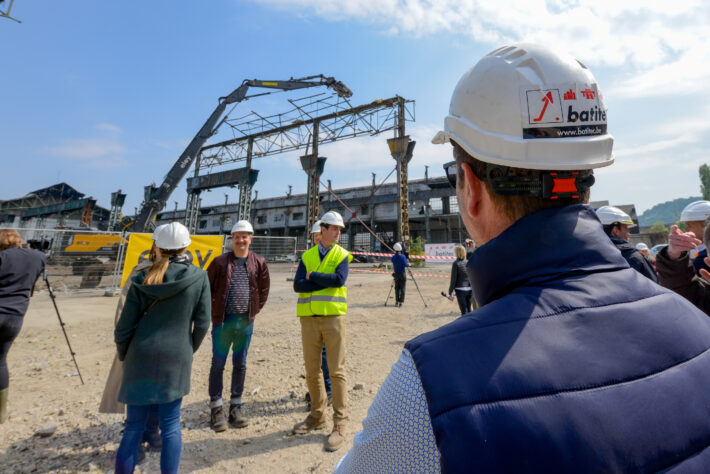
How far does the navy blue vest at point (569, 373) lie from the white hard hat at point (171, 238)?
2648mm

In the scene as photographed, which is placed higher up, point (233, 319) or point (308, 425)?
point (233, 319)

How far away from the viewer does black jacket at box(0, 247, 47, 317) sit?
3.31 m

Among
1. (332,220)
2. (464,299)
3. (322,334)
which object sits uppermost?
(332,220)

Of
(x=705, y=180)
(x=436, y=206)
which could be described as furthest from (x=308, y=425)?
(x=705, y=180)

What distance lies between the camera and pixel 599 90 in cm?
99

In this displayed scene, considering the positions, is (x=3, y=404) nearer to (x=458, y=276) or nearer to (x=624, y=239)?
(x=624, y=239)

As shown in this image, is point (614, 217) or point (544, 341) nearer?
point (544, 341)

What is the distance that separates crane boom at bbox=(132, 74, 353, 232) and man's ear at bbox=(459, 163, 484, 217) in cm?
1856

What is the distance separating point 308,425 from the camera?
11.2ft

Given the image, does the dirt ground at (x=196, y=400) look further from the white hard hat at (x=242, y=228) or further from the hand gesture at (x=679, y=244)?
the hand gesture at (x=679, y=244)

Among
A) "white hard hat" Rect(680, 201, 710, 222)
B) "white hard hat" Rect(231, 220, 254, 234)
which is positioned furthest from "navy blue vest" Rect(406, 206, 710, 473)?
"white hard hat" Rect(680, 201, 710, 222)

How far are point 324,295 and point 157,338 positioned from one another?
1512mm

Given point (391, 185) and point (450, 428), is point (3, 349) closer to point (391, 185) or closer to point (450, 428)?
point (450, 428)

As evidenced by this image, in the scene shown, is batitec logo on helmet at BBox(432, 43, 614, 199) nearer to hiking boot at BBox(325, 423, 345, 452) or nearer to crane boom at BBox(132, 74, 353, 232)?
hiking boot at BBox(325, 423, 345, 452)
